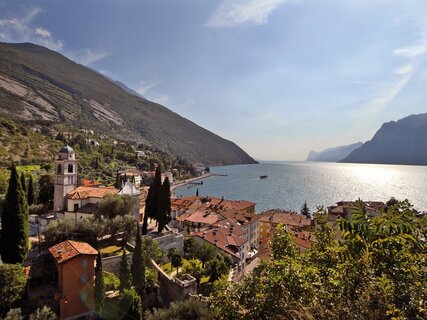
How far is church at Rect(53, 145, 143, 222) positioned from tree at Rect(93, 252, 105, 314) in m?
11.2

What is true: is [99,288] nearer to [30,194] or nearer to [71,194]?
[71,194]

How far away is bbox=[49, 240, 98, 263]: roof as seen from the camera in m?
19.4

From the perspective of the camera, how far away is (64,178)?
32.3 metres

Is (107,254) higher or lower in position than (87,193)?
lower

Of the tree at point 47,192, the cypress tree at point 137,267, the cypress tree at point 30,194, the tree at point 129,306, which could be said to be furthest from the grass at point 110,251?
the tree at point 47,192

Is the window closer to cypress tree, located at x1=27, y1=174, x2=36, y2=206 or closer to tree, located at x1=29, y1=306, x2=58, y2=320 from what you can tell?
tree, located at x1=29, y1=306, x2=58, y2=320

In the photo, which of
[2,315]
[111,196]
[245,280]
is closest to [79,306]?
[2,315]

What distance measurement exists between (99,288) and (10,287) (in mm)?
5250

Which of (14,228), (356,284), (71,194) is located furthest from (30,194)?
(356,284)

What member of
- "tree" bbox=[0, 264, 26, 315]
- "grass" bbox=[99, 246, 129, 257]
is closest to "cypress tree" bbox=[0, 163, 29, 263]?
"tree" bbox=[0, 264, 26, 315]

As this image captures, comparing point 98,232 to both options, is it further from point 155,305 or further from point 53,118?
point 53,118

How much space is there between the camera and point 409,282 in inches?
202

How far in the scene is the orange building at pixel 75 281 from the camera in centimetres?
1898

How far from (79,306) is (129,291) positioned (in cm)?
395
